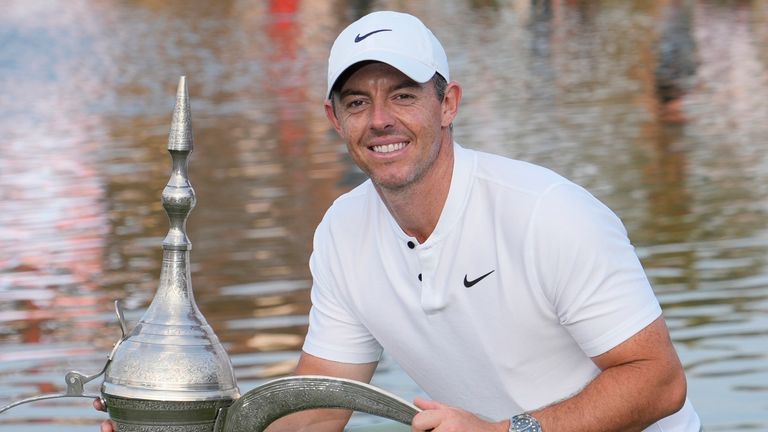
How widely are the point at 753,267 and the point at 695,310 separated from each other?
1023mm

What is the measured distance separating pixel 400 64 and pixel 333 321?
2.60 ft

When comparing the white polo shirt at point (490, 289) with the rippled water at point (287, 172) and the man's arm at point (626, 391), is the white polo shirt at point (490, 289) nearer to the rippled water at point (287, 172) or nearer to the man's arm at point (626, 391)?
the man's arm at point (626, 391)

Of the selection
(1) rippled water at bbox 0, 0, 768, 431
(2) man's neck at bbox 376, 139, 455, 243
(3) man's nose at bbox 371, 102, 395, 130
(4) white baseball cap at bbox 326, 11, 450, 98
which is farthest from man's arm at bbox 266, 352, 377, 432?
(1) rippled water at bbox 0, 0, 768, 431

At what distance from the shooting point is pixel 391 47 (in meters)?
3.12

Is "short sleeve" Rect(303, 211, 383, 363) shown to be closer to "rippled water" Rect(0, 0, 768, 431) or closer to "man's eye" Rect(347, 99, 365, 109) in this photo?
"man's eye" Rect(347, 99, 365, 109)

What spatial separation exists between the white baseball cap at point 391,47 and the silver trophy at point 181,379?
40 cm

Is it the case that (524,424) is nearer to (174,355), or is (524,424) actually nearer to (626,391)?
(626,391)

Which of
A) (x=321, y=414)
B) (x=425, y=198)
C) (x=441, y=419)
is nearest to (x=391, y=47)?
(x=425, y=198)

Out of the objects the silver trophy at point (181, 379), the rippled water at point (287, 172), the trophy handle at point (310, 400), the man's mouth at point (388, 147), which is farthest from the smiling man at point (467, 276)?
the rippled water at point (287, 172)

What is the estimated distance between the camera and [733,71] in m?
20.1

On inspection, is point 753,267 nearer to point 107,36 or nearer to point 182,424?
point 182,424

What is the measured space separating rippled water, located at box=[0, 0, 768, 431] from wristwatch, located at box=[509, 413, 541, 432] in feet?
9.35

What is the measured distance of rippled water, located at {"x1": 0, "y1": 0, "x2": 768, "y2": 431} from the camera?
7.35 m

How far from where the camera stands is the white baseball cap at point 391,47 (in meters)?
3.12
